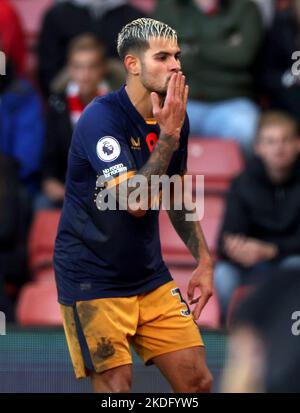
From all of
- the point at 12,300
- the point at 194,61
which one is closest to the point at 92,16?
the point at 194,61

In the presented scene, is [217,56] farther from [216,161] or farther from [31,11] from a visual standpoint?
[31,11]

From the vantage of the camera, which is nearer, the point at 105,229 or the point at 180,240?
the point at 105,229

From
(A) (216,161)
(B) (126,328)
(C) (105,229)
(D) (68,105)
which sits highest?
(D) (68,105)

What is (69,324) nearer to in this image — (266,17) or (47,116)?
(47,116)

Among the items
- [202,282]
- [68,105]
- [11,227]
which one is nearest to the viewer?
[202,282]

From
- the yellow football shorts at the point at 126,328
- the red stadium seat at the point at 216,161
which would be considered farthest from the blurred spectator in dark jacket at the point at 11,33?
the yellow football shorts at the point at 126,328

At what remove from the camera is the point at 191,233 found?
391 cm

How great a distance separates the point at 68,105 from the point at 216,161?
41.6 inches

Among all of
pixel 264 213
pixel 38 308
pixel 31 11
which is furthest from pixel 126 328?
pixel 31 11

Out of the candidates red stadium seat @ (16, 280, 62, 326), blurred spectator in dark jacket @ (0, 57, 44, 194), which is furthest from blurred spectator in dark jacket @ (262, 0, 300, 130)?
red stadium seat @ (16, 280, 62, 326)

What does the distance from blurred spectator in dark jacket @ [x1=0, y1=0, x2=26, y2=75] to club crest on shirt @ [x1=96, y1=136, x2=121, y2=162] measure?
3680 millimetres

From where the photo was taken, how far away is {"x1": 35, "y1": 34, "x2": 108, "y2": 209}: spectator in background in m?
6.51

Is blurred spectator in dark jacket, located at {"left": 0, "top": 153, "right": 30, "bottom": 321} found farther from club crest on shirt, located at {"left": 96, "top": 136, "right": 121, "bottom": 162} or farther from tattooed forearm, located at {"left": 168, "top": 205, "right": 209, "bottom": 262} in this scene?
club crest on shirt, located at {"left": 96, "top": 136, "right": 121, "bottom": 162}

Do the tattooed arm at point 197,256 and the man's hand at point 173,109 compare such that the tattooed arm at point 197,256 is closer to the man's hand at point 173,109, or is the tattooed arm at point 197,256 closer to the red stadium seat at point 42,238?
the man's hand at point 173,109
